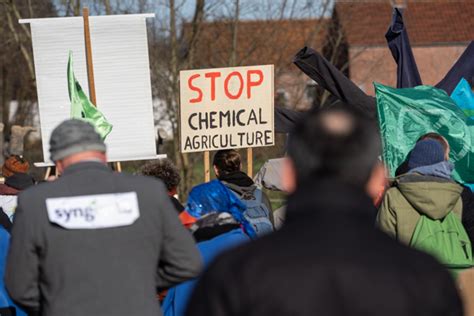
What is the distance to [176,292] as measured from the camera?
226 inches

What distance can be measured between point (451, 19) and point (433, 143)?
4534 centimetres

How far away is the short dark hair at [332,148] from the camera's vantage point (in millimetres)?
2367

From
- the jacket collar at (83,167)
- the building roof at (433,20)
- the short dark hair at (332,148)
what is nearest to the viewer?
the short dark hair at (332,148)

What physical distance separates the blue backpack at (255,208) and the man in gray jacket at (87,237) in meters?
2.62

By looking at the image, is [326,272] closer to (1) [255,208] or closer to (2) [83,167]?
(2) [83,167]

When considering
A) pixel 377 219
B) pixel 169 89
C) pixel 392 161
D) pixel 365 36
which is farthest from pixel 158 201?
pixel 365 36

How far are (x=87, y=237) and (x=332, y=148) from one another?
181 cm

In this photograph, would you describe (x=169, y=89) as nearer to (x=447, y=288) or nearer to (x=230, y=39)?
(x=230, y=39)

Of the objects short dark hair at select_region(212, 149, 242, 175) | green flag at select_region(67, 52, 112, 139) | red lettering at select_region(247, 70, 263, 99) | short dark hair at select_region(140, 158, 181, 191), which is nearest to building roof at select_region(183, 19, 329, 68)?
red lettering at select_region(247, 70, 263, 99)

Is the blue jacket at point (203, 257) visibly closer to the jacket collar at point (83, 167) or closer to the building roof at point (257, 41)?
the jacket collar at point (83, 167)

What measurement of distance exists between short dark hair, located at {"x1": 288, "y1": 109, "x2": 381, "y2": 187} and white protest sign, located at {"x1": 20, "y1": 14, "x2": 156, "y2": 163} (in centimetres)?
769

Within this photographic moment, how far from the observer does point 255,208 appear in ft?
22.6

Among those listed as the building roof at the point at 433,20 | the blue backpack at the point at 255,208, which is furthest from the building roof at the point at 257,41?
the blue backpack at the point at 255,208

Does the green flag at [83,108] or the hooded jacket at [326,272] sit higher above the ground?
the hooded jacket at [326,272]
